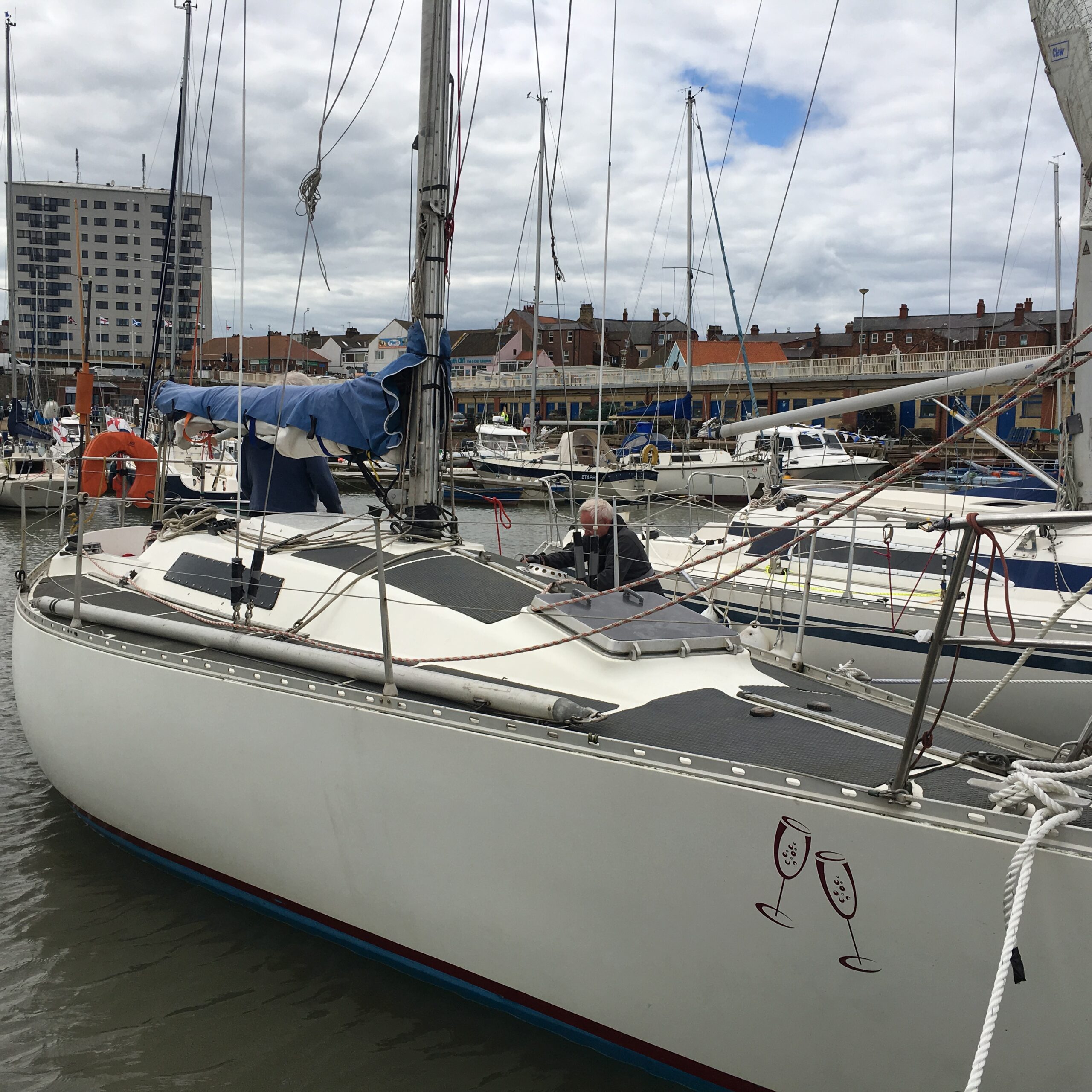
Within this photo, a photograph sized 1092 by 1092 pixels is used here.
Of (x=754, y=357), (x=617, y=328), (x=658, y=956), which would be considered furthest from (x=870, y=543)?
(x=617, y=328)

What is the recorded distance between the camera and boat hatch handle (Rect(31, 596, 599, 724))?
11.0ft

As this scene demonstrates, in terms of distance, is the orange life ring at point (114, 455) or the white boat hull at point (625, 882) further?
the orange life ring at point (114, 455)

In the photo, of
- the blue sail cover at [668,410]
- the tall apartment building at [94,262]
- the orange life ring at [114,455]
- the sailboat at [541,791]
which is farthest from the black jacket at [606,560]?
the tall apartment building at [94,262]

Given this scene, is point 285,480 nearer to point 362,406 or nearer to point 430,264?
point 362,406

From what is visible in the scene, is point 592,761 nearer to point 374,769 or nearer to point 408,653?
point 374,769

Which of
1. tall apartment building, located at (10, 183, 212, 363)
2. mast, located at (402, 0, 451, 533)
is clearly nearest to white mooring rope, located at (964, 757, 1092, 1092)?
mast, located at (402, 0, 451, 533)

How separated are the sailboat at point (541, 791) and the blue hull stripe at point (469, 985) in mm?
23

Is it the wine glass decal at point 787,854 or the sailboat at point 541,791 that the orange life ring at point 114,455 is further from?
the wine glass decal at point 787,854

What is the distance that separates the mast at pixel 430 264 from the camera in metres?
5.08

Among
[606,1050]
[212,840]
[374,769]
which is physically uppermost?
[374,769]

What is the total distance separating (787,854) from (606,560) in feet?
11.3

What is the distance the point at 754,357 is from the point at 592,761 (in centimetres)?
5099

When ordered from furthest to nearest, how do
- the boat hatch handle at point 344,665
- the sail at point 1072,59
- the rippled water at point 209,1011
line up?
the sail at point 1072,59 → the rippled water at point 209,1011 → the boat hatch handle at point 344,665

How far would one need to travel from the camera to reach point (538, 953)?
131 inches
